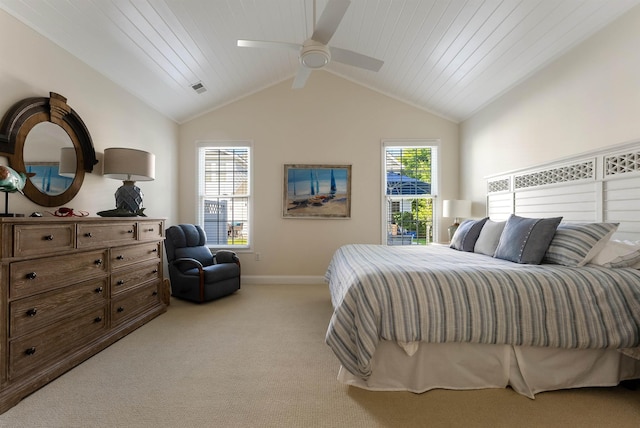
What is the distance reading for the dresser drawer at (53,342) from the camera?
1.58m

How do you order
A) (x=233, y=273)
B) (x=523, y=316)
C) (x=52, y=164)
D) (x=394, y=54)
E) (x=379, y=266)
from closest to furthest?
(x=523, y=316) → (x=379, y=266) → (x=52, y=164) → (x=394, y=54) → (x=233, y=273)

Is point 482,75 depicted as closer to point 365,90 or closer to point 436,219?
point 365,90

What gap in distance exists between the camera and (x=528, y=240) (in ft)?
7.01

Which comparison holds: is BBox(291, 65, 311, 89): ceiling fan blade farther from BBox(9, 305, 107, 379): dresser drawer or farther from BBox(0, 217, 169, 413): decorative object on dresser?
BBox(9, 305, 107, 379): dresser drawer

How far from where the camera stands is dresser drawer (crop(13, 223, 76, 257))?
1.58 meters

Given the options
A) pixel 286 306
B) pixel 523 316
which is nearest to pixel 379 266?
pixel 523 316

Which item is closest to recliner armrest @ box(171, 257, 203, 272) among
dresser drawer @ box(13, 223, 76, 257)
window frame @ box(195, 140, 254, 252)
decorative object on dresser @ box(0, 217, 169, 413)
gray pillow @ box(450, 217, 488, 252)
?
decorative object on dresser @ box(0, 217, 169, 413)

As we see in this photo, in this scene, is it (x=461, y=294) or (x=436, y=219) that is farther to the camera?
(x=436, y=219)

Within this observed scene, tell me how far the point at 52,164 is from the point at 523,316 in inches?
147

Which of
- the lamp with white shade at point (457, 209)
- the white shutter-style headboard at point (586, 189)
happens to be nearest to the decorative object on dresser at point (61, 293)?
the lamp with white shade at point (457, 209)

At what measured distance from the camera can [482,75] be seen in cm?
321

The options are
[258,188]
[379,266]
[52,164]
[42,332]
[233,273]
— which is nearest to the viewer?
[42,332]

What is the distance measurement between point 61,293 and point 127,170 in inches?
50.8

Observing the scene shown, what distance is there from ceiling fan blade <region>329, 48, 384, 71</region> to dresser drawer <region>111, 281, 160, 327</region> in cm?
282
